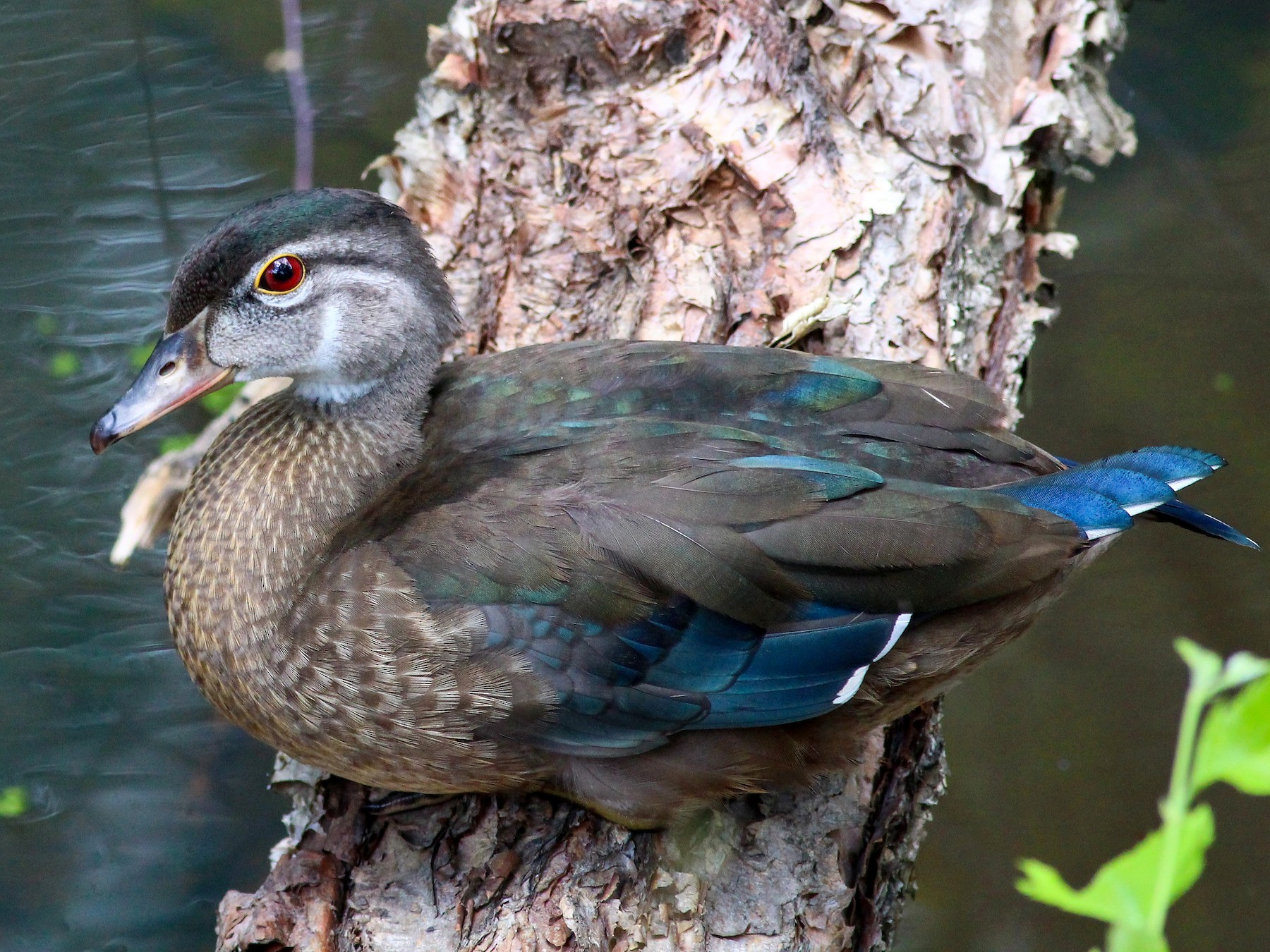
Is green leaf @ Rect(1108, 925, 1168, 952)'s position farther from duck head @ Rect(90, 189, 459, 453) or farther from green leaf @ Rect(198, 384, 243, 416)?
green leaf @ Rect(198, 384, 243, 416)

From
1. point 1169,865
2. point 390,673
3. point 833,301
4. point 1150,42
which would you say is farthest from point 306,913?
point 1150,42

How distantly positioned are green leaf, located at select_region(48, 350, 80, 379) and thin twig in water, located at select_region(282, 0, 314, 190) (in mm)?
711

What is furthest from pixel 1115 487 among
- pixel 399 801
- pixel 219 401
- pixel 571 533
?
pixel 219 401

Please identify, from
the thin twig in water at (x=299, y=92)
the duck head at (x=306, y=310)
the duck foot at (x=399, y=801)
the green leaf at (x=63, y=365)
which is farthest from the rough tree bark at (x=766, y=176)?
the thin twig in water at (x=299, y=92)

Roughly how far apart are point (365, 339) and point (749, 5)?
3.24ft

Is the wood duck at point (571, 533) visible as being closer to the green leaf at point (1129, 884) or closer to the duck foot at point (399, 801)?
the duck foot at point (399, 801)

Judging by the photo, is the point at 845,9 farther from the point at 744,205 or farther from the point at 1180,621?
the point at 1180,621

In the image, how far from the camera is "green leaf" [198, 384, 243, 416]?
2857 millimetres

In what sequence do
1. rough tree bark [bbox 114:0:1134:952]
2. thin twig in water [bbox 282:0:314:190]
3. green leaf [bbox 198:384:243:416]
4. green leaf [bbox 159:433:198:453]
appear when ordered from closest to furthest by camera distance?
rough tree bark [bbox 114:0:1134:952] → green leaf [bbox 198:384:243:416] → green leaf [bbox 159:433:198:453] → thin twig in water [bbox 282:0:314:190]

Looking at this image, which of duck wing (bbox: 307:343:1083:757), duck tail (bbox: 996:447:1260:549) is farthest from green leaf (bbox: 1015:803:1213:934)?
duck tail (bbox: 996:447:1260:549)

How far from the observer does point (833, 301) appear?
2.12 metres

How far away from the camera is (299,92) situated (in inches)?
129

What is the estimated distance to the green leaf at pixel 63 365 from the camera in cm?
296

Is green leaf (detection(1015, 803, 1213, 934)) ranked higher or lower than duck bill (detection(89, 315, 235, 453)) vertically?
higher
